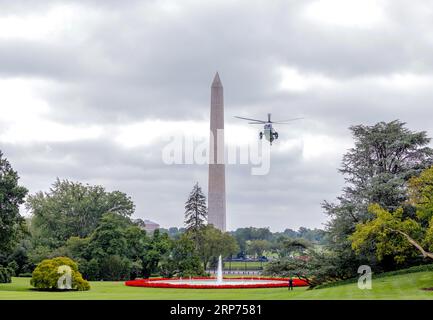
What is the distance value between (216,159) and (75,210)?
17.5 m

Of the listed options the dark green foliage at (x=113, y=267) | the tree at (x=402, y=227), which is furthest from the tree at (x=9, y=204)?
the tree at (x=402, y=227)

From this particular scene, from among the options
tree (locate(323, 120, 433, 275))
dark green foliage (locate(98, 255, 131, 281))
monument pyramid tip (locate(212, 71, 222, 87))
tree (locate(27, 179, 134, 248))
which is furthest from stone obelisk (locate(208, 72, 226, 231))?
tree (locate(323, 120, 433, 275))

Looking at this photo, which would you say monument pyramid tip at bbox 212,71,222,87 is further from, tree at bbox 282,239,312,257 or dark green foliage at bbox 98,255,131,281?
tree at bbox 282,239,312,257

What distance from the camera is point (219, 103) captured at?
79.4m

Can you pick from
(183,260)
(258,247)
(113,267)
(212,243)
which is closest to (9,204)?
(113,267)

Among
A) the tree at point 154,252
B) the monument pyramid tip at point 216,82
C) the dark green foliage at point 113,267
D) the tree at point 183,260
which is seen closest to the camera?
the tree at point 183,260

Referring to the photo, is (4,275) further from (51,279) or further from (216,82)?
(216,82)

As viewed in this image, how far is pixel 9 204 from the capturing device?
168 feet

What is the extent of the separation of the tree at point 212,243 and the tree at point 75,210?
30.3ft

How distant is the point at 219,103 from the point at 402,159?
107ft

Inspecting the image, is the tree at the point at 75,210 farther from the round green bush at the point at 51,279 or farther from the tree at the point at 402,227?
the tree at the point at 402,227

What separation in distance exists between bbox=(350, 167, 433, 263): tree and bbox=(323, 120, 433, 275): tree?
8.19 ft

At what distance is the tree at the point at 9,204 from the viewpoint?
5056 cm
